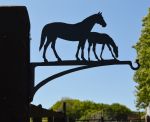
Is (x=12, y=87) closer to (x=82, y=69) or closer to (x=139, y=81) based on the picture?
(x=82, y=69)

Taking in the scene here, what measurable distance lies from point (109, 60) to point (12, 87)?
155 centimetres

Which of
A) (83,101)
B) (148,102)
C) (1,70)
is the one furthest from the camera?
(83,101)

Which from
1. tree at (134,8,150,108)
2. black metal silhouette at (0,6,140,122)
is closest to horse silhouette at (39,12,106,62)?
black metal silhouette at (0,6,140,122)

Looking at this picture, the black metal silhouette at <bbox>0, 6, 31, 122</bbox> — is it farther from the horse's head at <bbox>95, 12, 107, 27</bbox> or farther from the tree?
the tree

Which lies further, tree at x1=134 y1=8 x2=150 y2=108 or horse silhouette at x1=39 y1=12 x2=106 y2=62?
tree at x1=134 y1=8 x2=150 y2=108

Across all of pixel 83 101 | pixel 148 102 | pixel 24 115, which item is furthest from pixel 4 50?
pixel 83 101

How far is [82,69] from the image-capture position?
6133mm

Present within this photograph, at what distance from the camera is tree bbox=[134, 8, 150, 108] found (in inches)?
1642

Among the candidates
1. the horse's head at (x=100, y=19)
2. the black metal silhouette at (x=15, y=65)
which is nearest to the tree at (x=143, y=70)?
the horse's head at (x=100, y=19)

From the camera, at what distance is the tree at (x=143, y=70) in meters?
41.7

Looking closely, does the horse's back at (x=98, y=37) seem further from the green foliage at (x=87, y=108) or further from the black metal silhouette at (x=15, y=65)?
the green foliage at (x=87, y=108)

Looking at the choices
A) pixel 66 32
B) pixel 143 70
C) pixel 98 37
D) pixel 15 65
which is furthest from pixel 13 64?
pixel 143 70

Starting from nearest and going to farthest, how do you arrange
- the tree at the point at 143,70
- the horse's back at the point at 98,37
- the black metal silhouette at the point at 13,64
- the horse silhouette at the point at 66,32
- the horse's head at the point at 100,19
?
the black metal silhouette at the point at 13,64 < the horse silhouette at the point at 66,32 < the horse's back at the point at 98,37 < the horse's head at the point at 100,19 < the tree at the point at 143,70

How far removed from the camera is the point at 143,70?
138ft
